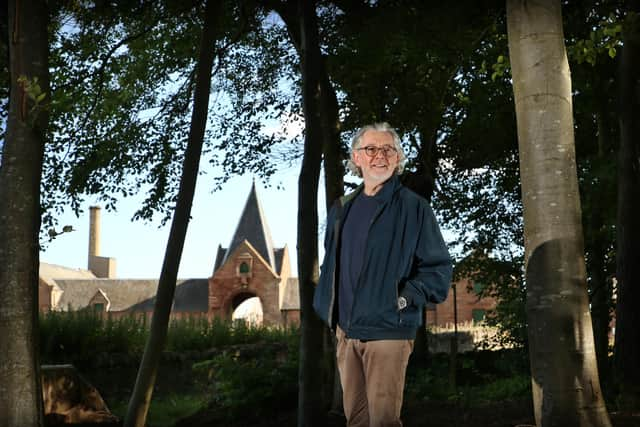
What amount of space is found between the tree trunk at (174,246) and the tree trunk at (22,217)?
340cm

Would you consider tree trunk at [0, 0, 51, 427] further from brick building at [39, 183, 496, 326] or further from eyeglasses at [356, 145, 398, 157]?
brick building at [39, 183, 496, 326]

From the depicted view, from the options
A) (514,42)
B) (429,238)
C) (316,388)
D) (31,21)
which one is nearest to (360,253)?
(429,238)

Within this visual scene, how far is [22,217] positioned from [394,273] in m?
4.63

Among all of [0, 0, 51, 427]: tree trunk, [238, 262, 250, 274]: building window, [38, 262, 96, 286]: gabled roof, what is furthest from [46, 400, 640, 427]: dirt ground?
[38, 262, 96, 286]: gabled roof

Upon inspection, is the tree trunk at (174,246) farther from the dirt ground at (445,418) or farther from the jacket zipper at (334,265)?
the jacket zipper at (334,265)

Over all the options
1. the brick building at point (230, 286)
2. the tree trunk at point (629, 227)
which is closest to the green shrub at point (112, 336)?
the tree trunk at point (629, 227)

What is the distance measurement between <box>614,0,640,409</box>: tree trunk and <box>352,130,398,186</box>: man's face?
7054mm

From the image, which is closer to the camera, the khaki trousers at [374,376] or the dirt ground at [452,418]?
the khaki trousers at [374,376]

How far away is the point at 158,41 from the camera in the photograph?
45.0 feet

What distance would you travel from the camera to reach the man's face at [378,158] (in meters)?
3.34

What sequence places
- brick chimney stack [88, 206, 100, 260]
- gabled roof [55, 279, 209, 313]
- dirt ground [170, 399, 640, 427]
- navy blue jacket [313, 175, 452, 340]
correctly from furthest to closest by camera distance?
brick chimney stack [88, 206, 100, 260]
gabled roof [55, 279, 209, 313]
dirt ground [170, 399, 640, 427]
navy blue jacket [313, 175, 452, 340]

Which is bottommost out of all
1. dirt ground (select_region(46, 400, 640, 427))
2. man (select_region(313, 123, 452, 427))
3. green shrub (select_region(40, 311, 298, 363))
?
dirt ground (select_region(46, 400, 640, 427))

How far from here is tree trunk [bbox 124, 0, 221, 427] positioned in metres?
9.95

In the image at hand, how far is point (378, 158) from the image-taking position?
3.35 m
